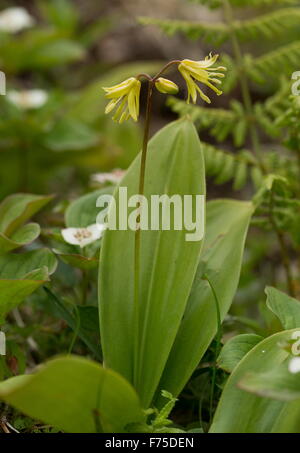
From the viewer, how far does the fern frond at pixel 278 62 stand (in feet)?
5.96

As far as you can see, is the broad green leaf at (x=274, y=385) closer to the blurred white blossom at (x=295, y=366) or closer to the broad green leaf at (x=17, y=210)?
the blurred white blossom at (x=295, y=366)

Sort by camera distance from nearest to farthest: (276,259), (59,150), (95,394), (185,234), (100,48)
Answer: (95,394) → (185,234) → (59,150) → (276,259) → (100,48)

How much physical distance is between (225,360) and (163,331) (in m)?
0.14

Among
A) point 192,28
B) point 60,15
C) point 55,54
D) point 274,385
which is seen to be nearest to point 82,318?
point 274,385

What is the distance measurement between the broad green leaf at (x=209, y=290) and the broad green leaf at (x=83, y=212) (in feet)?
0.97

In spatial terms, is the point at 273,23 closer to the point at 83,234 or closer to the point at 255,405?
the point at 83,234

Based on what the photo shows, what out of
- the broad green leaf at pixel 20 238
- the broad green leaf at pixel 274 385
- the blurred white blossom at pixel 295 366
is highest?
the broad green leaf at pixel 20 238

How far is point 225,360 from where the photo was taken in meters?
1.21

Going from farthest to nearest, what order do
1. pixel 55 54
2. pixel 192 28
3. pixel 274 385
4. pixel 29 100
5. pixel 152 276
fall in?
1. pixel 55 54
2. pixel 29 100
3. pixel 192 28
4. pixel 152 276
5. pixel 274 385

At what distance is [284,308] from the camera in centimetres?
127

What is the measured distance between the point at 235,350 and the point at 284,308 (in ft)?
0.45

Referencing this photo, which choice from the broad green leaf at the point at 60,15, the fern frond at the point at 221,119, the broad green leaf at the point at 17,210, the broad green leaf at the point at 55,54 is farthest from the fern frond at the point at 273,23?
the broad green leaf at the point at 60,15
